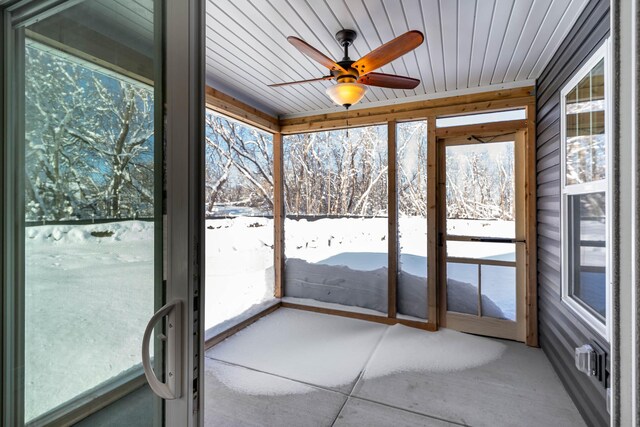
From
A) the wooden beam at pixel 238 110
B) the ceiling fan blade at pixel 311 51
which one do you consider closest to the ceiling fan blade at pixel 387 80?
the ceiling fan blade at pixel 311 51

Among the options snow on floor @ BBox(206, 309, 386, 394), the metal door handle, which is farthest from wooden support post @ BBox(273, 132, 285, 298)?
the metal door handle

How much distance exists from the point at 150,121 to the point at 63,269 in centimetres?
51

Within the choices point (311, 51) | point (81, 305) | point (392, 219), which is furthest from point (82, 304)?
point (392, 219)

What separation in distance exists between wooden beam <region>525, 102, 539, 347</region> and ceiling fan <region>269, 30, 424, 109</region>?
156 cm

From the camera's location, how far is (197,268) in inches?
29.8

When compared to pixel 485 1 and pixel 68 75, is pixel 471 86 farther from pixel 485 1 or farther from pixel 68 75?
pixel 68 75

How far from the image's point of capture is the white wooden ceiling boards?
1948 mm

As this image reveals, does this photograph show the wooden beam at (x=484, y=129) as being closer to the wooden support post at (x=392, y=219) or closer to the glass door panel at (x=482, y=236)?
the glass door panel at (x=482, y=236)

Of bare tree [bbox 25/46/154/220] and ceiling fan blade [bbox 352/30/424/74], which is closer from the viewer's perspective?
bare tree [bbox 25/46/154/220]

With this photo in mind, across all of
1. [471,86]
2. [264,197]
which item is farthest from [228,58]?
[471,86]

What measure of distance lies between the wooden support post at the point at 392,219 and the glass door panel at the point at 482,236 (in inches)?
21.2

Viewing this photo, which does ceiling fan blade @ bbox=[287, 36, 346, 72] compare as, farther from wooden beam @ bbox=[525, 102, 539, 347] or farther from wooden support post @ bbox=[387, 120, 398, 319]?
wooden beam @ bbox=[525, 102, 539, 347]

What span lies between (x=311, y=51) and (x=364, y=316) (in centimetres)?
297

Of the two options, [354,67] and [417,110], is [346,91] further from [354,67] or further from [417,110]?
[417,110]
